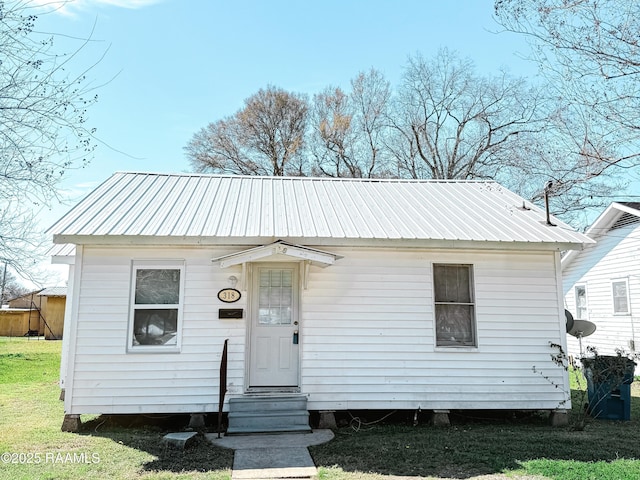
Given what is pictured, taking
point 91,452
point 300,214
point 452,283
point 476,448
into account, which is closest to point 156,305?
point 91,452

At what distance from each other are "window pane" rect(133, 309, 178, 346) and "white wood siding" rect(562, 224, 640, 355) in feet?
38.7

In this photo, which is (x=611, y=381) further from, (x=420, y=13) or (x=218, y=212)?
(x=420, y=13)

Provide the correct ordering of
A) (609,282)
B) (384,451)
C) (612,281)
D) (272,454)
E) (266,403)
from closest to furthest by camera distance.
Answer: (272,454)
(384,451)
(266,403)
(612,281)
(609,282)

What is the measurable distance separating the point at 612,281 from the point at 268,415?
1141cm

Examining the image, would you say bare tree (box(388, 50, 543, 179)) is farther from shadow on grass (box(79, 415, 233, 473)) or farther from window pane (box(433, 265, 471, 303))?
shadow on grass (box(79, 415, 233, 473))

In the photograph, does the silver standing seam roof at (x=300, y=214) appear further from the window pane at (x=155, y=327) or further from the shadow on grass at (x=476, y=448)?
the shadow on grass at (x=476, y=448)

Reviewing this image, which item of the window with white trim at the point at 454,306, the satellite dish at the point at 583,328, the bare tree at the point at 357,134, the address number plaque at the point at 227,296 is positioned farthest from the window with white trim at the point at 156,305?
the bare tree at the point at 357,134

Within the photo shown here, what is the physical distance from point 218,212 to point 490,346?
5.12m

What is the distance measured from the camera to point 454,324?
25.9ft

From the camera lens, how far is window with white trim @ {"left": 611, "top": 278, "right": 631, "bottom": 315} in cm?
1299

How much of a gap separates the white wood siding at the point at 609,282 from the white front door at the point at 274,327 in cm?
999

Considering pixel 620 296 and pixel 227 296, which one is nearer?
pixel 227 296

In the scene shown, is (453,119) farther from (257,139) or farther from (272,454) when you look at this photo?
(272,454)

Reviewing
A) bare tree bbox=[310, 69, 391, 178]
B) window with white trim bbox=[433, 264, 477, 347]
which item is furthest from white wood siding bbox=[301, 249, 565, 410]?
bare tree bbox=[310, 69, 391, 178]
